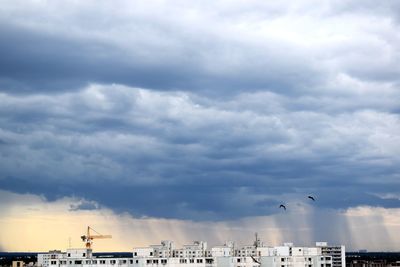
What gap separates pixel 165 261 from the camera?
648ft

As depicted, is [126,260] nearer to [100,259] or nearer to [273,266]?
[100,259]

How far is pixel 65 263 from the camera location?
652ft

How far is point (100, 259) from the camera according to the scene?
651 ft

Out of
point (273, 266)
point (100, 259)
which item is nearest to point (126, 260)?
point (100, 259)

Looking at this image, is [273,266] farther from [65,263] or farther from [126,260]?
[65,263]

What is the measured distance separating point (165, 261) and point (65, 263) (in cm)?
2986

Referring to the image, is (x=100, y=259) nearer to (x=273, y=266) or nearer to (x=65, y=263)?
(x=65, y=263)

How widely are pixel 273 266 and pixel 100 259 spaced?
51.6 meters

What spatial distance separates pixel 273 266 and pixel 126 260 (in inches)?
1727

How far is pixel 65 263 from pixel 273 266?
62057 millimetres

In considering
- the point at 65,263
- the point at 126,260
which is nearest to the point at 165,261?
the point at 126,260

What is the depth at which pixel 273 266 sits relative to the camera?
655 feet

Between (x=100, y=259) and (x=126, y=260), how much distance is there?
25.8ft

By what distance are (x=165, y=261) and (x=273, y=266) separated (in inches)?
1273
